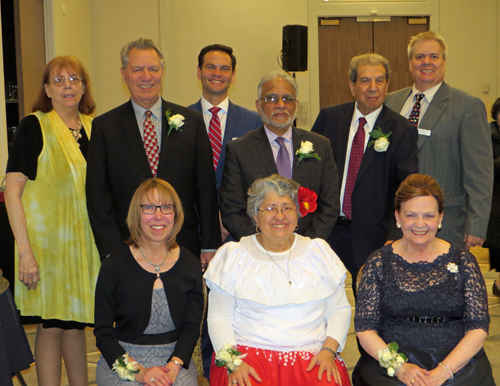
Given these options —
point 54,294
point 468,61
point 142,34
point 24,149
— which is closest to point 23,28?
point 142,34

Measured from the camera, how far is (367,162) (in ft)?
10.6

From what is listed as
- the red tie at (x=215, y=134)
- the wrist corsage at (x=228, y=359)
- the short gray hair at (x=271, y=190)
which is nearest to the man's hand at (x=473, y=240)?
the short gray hair at (x=271, y=190)

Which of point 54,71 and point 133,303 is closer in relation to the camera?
point 133,303

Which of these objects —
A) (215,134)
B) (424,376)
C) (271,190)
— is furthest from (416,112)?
(424,376)

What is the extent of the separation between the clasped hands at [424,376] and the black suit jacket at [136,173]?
1.18 metres

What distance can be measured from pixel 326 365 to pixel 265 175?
3.53 ft

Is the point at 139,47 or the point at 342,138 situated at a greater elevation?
the point at 139,47

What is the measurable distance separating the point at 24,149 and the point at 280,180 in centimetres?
136

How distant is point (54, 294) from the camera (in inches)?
120

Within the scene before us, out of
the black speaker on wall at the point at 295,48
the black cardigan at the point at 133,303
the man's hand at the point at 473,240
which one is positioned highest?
the black speaker on wall at the point at 295,48

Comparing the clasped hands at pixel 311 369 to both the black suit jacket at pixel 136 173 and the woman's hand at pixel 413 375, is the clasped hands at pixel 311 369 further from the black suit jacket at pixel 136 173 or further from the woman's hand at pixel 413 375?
the black suit jacket at pixel 136 173

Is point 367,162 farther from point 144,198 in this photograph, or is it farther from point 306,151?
point 144,198

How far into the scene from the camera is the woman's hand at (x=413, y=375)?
7.74ft

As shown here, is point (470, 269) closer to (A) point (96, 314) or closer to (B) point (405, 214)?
(B) point (405, 214)
